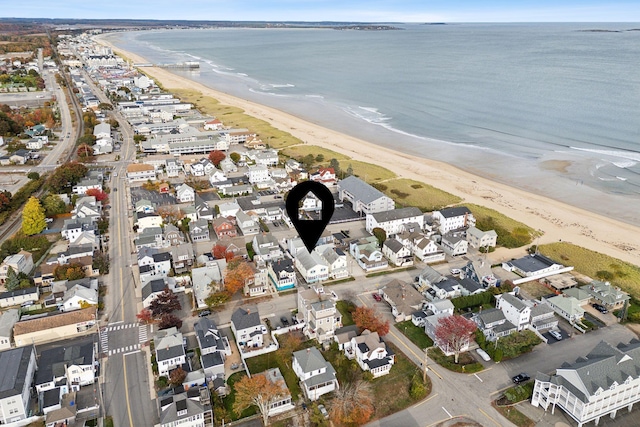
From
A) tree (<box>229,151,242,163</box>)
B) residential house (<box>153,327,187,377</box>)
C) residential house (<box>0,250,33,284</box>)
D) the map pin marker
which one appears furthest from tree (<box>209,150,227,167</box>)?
residential house (<box>153,327,187,377</box>)

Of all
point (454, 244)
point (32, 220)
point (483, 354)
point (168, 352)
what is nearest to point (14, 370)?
point (168, 352)

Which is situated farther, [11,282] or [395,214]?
[395,214]

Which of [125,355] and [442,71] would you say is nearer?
[125,355]

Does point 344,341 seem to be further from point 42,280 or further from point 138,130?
point 138,130

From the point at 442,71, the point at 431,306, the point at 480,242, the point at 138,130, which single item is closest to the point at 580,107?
the point at 442,71

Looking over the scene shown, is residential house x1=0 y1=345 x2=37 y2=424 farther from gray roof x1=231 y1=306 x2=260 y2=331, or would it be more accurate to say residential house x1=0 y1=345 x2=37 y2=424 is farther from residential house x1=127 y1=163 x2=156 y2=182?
residential house x1=127 y1=163 x2=156 y2=182

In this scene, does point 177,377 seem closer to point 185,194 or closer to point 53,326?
point 53,326
